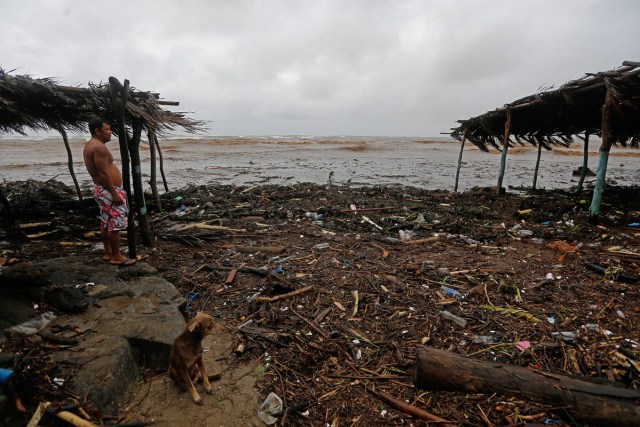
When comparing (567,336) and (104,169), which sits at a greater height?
(104,169)

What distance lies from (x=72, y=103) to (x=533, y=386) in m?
8.08

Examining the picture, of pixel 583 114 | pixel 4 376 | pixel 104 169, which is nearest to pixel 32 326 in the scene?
pixel 4 376

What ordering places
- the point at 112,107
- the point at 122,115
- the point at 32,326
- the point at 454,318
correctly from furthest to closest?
the point at 112,107 → the point at 122,115 → the point at 454,318 → the point at 32,326

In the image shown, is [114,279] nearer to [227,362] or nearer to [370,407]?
[227,362]

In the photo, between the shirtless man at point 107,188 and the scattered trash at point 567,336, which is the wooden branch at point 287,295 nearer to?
the shirtless man at point 107,188

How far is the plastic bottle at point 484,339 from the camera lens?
3.21 meters

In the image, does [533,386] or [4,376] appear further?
[533,386]

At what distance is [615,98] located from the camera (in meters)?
6.38

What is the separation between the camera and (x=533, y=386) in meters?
2.46

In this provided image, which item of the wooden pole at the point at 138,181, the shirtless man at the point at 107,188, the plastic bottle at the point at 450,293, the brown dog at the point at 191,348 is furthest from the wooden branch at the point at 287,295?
the wooden pole at the point at 138,181

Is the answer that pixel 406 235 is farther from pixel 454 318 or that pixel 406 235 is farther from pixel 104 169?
pixel 104 169

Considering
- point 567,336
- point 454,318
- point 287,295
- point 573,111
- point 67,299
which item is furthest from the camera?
point 573,111

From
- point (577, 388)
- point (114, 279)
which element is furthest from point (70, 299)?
point (577, 388)

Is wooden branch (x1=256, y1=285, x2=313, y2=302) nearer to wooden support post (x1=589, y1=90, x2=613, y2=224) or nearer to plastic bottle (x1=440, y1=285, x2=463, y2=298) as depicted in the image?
plastic bottle (x1=440, y1=285, x2=463, y2=298)
